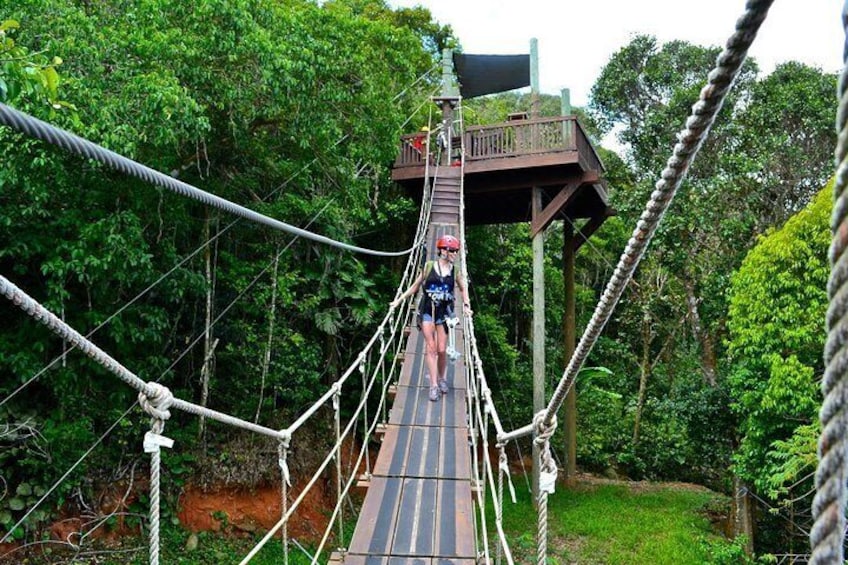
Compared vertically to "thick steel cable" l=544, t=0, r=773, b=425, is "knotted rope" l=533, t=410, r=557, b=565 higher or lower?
lower

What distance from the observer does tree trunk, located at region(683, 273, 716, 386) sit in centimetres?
726

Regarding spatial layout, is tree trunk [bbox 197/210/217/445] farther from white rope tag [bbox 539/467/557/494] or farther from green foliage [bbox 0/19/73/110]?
white rope tag [bbox 539/467/557/494]

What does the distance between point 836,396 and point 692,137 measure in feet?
1.18

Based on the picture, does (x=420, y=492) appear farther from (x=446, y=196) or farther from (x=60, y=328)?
(x=446, y=196)

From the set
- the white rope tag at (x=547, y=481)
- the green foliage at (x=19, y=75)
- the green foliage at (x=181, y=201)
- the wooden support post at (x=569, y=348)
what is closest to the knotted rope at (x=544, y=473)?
the white rope tag at (x=547, y=481)

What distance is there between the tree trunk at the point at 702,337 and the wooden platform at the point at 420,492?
15.0 feet

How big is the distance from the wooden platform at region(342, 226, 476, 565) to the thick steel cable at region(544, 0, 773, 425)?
1.50 meters

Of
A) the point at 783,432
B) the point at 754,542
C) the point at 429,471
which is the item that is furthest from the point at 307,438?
the point at 754,542

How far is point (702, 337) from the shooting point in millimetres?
7453

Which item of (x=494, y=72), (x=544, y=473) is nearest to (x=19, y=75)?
(x=544, y=473)

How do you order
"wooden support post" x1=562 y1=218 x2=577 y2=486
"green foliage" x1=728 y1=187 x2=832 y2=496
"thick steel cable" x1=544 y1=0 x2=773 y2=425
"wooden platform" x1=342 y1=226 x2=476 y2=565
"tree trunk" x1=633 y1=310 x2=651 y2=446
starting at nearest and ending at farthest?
"thick steel cable" x1=544 y1=0 x2=773 y2=425 < "wooden platform" x1=342 y1=226 x2=476 y2=565 < "green foliage" x1=728 y1=187 x2=832 y2=496 < "wooden support post" x1=562 y1=218 x2=577 y2=486 < "tree trunk" x1=633 y1=310 x2=651 y2=446

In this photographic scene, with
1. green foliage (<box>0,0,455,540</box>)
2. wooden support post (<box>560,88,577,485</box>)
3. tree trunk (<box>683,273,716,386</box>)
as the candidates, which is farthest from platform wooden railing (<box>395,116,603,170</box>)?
tree trunk (<box>683,273,716,386</box>)

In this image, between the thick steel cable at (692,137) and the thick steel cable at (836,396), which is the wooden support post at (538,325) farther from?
the thick steel cable at (836,396)

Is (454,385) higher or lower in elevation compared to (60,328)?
lower
